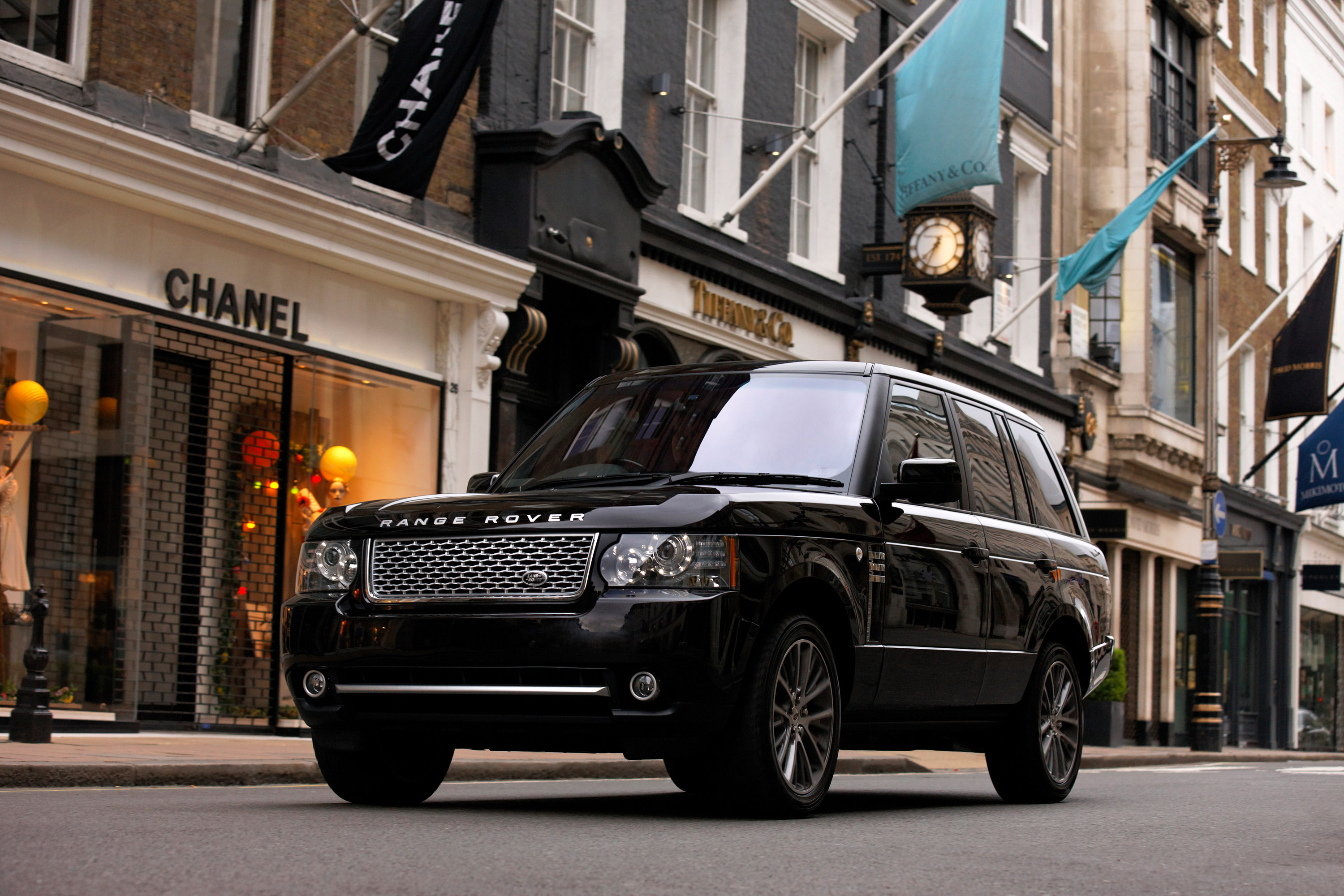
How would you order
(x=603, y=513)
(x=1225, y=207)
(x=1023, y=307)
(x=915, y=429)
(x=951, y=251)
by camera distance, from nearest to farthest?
(x=603, y=513) → (x=915, y=429) → (x=951, y=251) → (x=1023, y=307) → (x=1225, y=207)

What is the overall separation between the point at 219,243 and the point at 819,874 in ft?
31.8

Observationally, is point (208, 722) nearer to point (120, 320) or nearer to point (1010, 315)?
point (120, 320)

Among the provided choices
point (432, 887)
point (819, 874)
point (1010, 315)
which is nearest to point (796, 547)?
point (819, 874)

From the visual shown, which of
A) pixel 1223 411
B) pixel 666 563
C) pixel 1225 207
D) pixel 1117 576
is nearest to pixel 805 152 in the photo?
pixel 1117 576

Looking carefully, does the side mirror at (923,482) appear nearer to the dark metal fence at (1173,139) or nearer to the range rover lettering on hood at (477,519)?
the range rover lettering on hood at (477,519)

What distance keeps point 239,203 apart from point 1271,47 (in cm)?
3521

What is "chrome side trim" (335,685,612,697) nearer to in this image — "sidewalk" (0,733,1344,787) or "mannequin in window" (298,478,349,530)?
"sidewalk" (0,733,1344,787)

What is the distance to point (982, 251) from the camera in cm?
2297

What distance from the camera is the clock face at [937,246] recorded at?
22844 millimetres

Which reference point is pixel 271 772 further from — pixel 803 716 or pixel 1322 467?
pixel 1322 467

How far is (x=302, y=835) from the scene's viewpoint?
615cm

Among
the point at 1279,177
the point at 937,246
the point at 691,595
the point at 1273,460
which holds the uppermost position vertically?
the point at 1279,177

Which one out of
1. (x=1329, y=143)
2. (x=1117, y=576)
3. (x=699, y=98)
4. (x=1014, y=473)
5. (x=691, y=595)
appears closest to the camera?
(x=691, y=595)

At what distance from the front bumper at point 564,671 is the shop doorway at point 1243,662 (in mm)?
31600
